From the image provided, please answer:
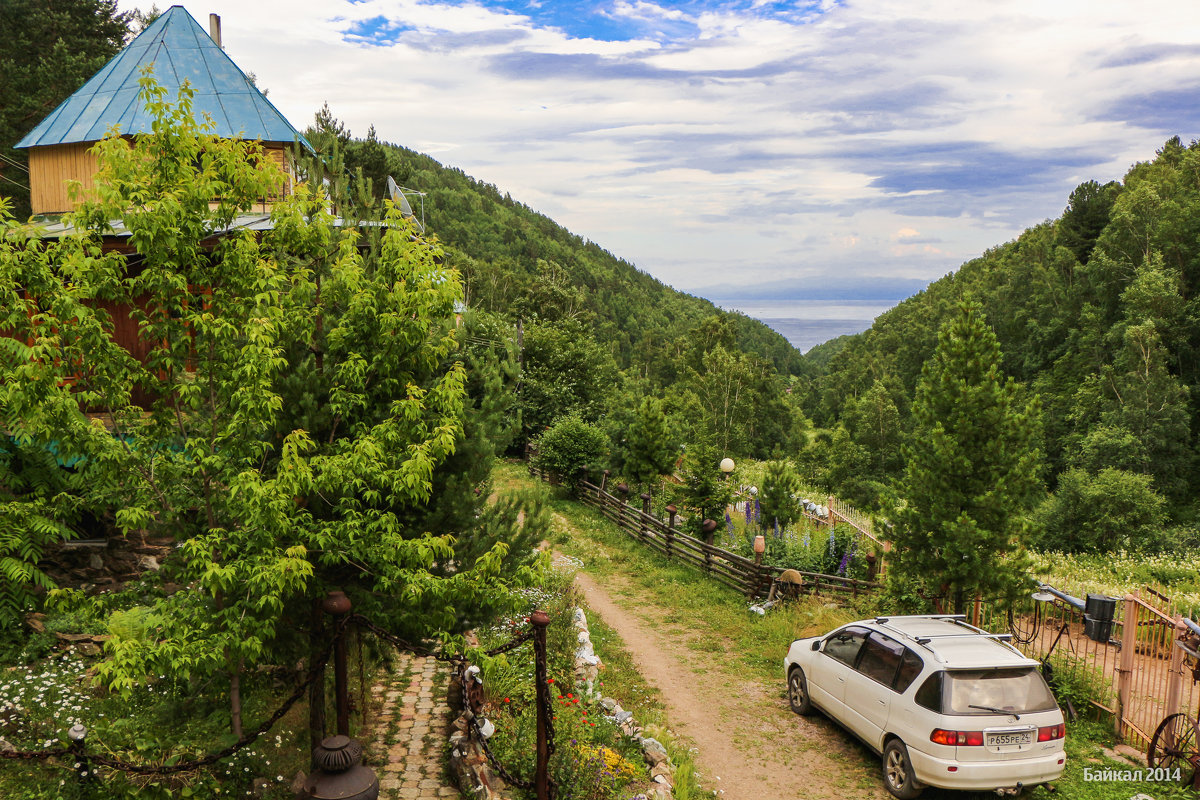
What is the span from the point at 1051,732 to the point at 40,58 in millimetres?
35454

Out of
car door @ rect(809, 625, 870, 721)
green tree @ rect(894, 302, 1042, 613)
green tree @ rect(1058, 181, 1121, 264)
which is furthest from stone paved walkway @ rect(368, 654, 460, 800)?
green tree @ rect(1058, 181, 1121, 264)

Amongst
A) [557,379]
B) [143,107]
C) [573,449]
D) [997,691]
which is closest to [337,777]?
[997,691]

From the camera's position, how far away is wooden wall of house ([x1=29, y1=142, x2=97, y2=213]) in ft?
54.3

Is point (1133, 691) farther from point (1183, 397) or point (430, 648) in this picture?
point (1183, 397)

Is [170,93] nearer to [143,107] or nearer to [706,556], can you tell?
[143,107]

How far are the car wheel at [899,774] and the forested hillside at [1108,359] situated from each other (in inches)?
872

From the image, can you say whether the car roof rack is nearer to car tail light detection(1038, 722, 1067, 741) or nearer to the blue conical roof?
car tail light detection(1038, 722, 1067, 741)

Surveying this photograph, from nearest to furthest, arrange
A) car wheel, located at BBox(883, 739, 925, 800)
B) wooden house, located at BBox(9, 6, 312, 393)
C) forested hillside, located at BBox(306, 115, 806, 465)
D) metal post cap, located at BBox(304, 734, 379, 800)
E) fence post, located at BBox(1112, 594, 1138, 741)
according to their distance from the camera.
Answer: metal post cap, located at BBox(304, 734, 379, 800), car wheel, located at BBox(883, 739, 925, 800), fence post, located at BBox(1112, 594, 1138, 741), wooden house, located at BBox(9, 6, 312, 393), forested hillside, located at BBox(306, 115, 806, 465)

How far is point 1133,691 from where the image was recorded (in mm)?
10430

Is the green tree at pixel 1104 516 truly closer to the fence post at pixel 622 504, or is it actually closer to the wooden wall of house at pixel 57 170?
the fence post at pixel 622 504

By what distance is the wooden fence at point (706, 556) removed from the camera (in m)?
16.6

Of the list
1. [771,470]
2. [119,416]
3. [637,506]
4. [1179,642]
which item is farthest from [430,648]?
[637,506]

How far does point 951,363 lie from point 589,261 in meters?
142

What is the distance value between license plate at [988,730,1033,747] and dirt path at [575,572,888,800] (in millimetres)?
1640
